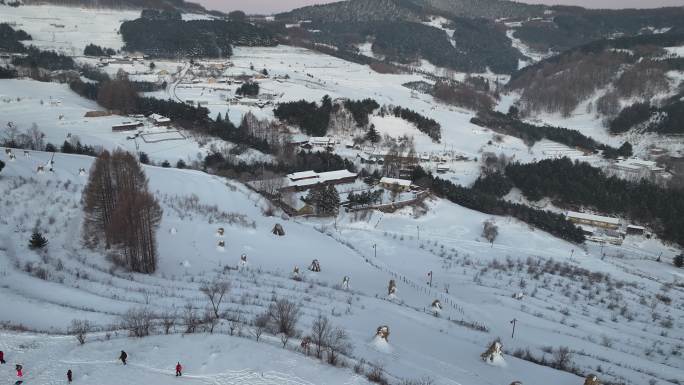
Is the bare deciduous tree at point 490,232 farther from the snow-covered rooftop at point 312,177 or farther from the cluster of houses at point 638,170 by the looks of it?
the cluster of houses at point 638,170

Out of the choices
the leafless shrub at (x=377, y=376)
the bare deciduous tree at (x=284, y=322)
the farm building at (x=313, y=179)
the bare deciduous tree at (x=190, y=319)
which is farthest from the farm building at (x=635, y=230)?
the bare deciduous tree at (x=190, y=319)

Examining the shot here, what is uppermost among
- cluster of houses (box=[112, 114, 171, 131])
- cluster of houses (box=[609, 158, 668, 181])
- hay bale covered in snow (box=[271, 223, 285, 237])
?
cluster of houses (box=[112, 114, 171, 131])

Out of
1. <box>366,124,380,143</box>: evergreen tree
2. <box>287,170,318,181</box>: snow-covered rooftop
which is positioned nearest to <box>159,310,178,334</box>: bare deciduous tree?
<box>287,170,318,181</box>: snow-covered rooftop

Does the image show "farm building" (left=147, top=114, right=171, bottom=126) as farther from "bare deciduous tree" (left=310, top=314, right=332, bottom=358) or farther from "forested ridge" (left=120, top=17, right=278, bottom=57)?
"forested ridge" (left=120, top=17, right=278, bottom=57)

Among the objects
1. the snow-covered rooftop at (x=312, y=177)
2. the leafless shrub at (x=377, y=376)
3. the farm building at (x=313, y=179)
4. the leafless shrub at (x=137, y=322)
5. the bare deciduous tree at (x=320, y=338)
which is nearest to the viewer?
the leafless shrub at (x=377, y=376)

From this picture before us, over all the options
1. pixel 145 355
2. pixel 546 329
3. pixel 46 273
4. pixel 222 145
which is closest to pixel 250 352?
pixel 145 355

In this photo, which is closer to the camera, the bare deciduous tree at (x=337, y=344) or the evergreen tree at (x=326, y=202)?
the bare deciduous tree at (x=337, y=344)

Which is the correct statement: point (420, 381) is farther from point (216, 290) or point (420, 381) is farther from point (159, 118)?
point (159, 118)

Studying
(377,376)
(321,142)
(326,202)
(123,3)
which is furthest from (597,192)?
(123,3)
